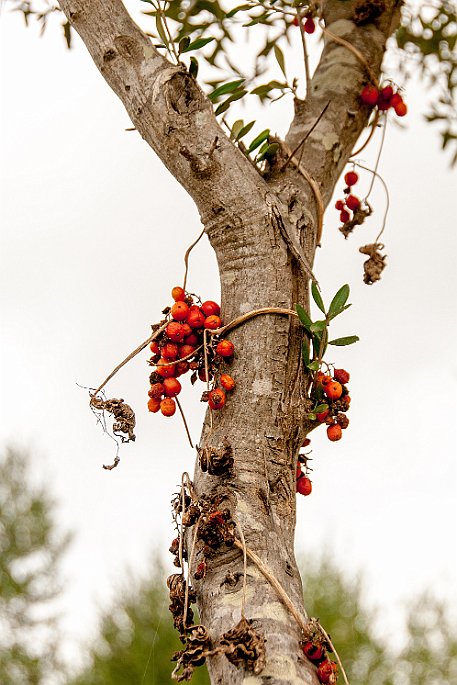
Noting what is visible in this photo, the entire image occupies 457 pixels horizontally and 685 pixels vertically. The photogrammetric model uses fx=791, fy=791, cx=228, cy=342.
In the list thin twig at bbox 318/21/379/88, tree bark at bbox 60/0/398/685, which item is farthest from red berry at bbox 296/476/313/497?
thin twig at bbox 318/21/379/88

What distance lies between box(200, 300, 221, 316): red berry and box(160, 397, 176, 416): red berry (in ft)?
0.44

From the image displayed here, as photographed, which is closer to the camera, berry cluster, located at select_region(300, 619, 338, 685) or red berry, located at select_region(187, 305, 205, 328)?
berry cluster, located at select_region(300, 619, 338, 685)

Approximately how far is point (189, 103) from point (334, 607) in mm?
4340

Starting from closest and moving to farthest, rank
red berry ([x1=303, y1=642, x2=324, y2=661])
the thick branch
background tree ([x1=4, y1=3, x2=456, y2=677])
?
red berry ([x1=303, y1=642, x2=324, y2=661]) < background tree ([x1=4, y1=3, x2=456, y2=677]) < the thick branch

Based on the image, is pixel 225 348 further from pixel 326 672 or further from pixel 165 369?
pixel 326 672

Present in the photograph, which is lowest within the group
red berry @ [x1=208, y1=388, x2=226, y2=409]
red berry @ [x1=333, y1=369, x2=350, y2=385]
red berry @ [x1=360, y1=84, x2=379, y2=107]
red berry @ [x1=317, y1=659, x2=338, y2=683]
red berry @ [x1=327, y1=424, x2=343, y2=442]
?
red berry @ [x1=317, y1=659, x2=338, y2=683]

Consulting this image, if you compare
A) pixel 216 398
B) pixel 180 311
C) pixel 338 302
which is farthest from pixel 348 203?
pixel 216 398

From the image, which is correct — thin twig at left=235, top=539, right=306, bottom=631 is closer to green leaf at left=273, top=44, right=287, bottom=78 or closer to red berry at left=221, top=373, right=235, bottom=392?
red berry at left=221, top=373, right=235, bottom=392

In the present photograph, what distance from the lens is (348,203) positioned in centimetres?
156

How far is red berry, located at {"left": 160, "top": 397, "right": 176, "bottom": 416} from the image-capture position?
3.64ft

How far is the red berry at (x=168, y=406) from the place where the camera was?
1.11 m

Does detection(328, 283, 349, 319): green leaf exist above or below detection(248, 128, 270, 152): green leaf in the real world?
below

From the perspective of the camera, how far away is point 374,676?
15.2 ft

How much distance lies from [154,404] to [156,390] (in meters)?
0.02
